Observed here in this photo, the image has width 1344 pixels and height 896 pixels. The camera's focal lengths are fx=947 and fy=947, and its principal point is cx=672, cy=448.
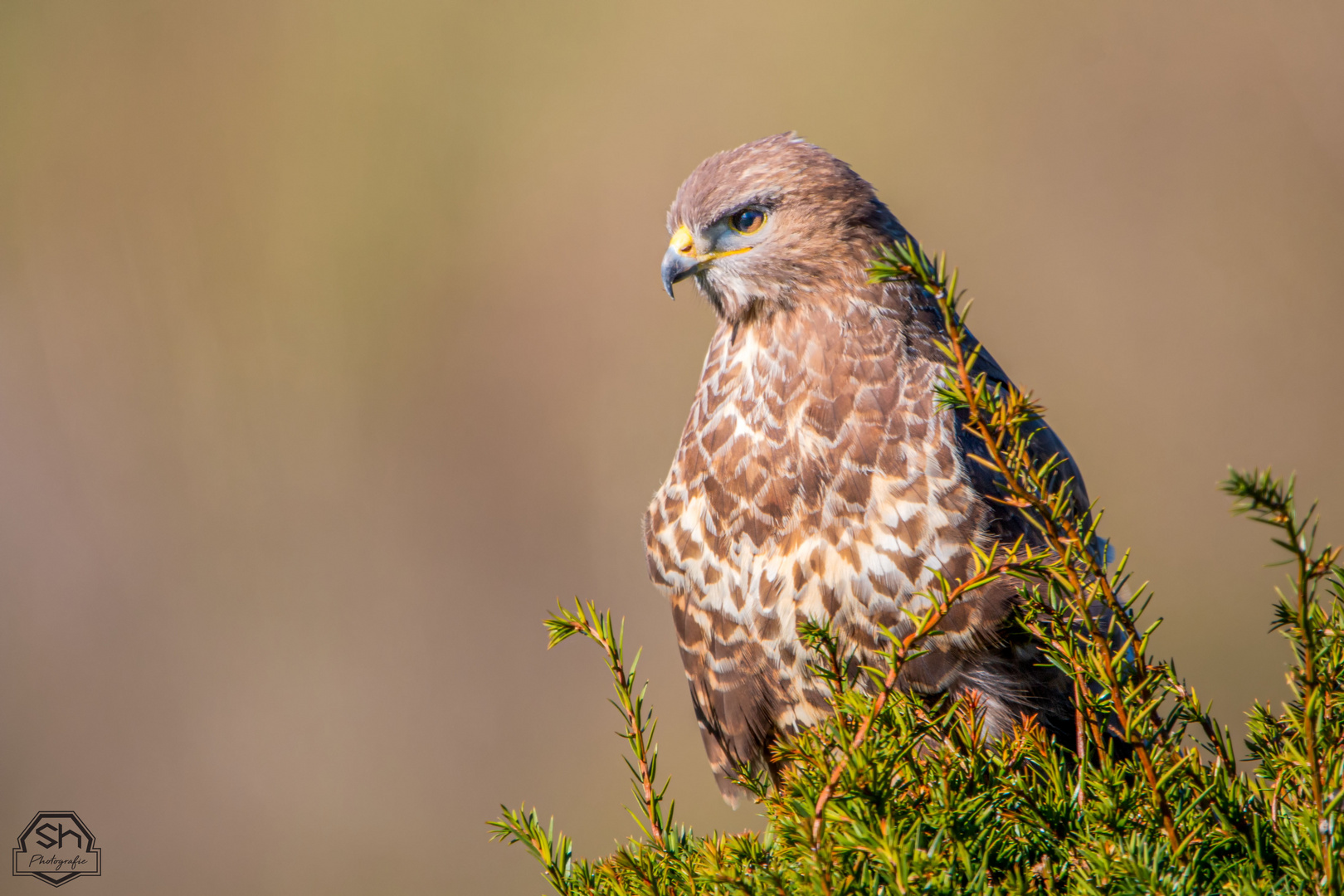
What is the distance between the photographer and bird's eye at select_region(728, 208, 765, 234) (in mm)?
1926

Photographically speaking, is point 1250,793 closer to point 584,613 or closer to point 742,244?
point 584,613

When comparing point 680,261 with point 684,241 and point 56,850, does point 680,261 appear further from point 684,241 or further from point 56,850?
point 56,850

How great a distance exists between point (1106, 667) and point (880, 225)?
1187mm

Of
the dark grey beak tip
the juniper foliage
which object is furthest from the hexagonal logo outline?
the juniper foliage

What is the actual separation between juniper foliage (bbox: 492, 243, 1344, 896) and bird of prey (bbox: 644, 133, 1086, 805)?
19.3 inches

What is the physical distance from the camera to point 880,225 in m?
1.91

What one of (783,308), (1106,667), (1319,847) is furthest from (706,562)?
(1319,847)

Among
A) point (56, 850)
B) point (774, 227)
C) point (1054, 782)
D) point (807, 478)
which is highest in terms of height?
point (774, 227)

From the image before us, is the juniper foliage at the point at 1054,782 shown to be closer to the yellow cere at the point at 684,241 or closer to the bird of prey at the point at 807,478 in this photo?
the bird of prey at the point at 807,478

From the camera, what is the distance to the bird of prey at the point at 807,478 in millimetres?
1615

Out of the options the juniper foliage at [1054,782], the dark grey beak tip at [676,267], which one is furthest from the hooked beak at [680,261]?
the juniper foliage at [1054,782]

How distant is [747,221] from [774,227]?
7cm

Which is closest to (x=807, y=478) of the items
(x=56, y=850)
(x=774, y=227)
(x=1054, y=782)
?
(x=774, y=227)

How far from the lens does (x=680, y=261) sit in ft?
6.42
